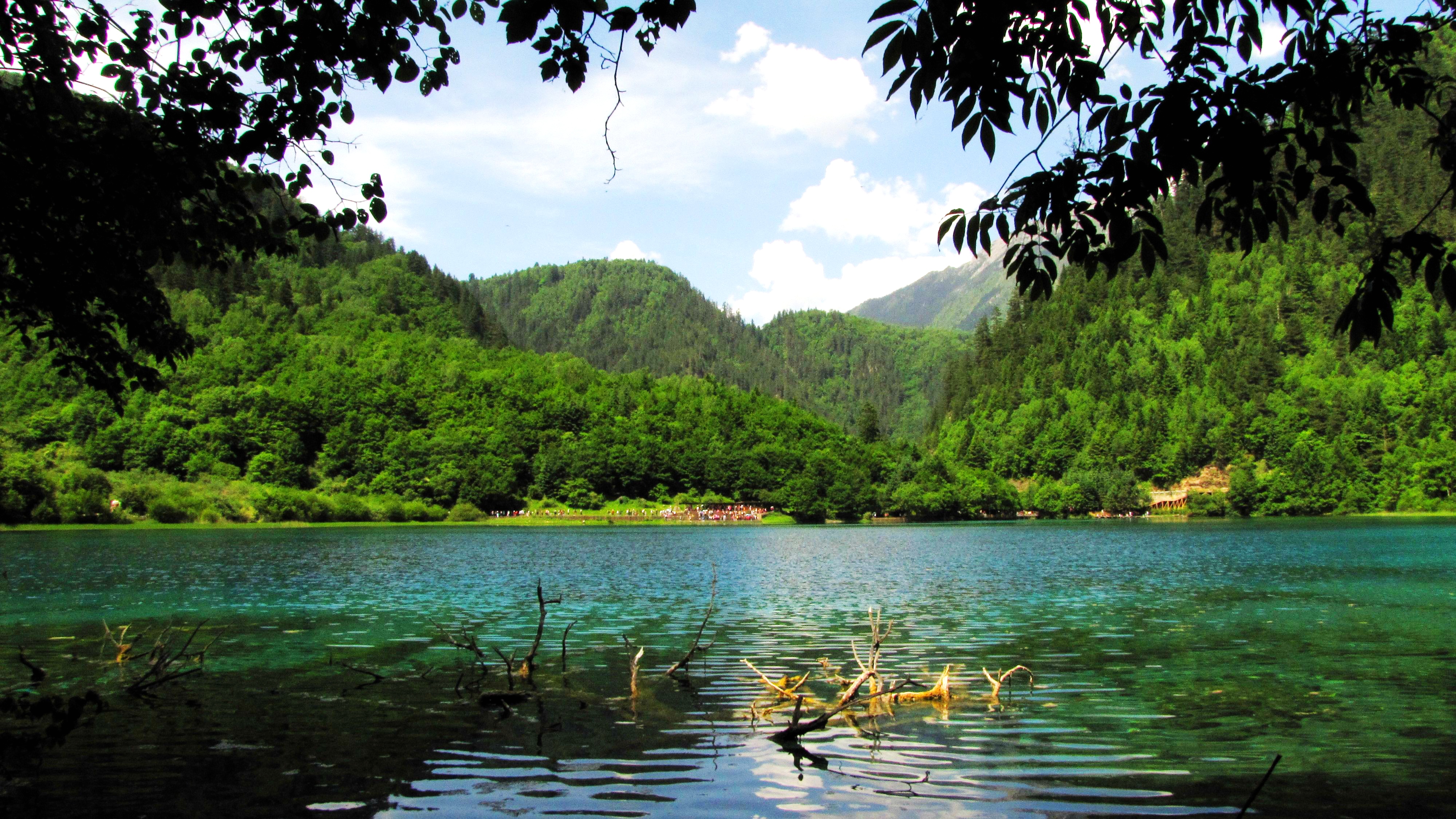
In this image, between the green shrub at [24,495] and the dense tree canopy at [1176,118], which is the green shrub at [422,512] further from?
the dense tree canopy at [1176,118]

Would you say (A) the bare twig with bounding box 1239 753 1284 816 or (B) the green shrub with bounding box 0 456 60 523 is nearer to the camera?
(A) the bare twig with bounding box 1239 753 1284 816

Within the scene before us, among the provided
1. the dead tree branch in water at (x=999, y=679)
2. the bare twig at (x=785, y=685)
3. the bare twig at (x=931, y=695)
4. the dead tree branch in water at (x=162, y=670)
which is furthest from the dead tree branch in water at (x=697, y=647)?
the dead tree branch in water at (x=162, y=670)

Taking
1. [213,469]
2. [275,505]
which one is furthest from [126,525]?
[213,469]

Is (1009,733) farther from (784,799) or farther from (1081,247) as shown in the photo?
(1081,247)

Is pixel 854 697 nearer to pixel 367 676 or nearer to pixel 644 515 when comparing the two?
pixel 367 676

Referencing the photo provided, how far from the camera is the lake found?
39.4ft

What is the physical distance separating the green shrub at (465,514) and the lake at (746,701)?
13193 centimetres

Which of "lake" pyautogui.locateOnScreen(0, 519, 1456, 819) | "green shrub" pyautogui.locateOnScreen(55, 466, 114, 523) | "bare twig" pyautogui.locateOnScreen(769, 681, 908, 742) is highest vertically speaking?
"green shrub" pyautogui.locateOnScreen(55, 466, 114, 523)

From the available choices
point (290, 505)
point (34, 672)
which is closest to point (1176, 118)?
point (34, 672)

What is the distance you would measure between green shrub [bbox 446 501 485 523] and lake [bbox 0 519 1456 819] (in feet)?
433

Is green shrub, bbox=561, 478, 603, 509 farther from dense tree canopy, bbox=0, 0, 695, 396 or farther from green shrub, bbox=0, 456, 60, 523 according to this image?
dense tree canopy, bbox=0, 0, 695, 396

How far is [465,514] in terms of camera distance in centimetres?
18188

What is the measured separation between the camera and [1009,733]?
15.5 meters

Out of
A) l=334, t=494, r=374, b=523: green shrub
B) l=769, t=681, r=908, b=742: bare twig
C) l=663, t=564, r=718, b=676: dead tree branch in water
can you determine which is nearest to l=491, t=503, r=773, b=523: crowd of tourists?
l=334, t=494, r=374, b=523: green shrub
